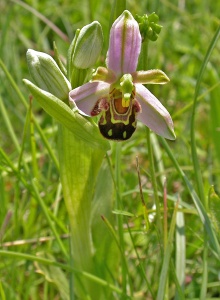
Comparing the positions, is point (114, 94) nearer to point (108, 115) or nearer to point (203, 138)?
point (108, 115)

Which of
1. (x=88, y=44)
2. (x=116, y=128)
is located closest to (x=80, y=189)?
(x=116, y=128)

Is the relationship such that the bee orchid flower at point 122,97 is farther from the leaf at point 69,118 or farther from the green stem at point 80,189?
the green stem at point 80,189

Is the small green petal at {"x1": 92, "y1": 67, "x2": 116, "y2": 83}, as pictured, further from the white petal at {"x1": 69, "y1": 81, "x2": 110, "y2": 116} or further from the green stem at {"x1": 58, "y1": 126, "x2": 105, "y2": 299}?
the green stem at {"x1": 58, "y1": 126, "x2": 105, "y2": 299}

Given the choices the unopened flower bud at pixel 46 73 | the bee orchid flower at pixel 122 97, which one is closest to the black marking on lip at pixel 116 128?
the bee orchid flower at pixel 122 97

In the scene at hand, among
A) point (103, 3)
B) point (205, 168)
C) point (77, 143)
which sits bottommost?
point (205, 168)

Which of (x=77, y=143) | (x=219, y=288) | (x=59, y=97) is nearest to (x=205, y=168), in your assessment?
(x=219, y=288)

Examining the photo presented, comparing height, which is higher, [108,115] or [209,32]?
[209,32]

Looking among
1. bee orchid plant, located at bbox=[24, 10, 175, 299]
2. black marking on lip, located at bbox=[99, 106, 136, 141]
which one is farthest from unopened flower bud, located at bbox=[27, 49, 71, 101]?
black marking on lip, located at bbox=[99, 106, 136, 141]
